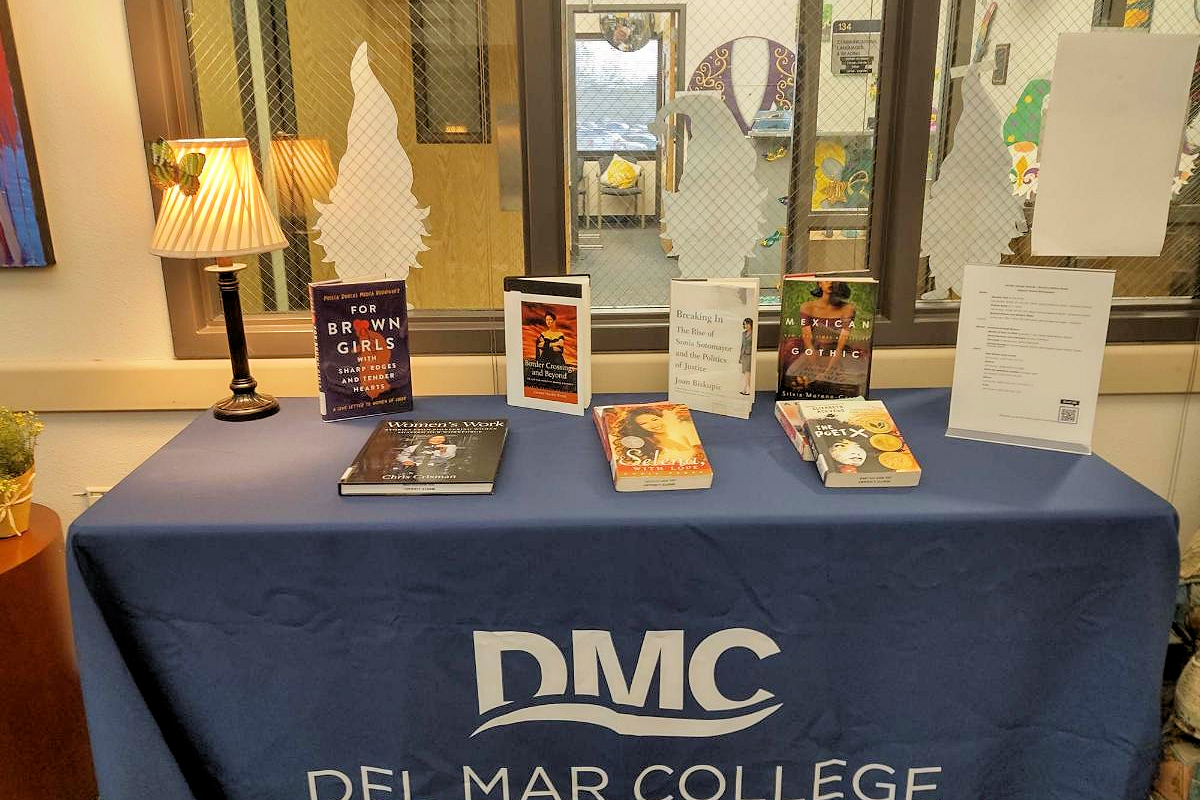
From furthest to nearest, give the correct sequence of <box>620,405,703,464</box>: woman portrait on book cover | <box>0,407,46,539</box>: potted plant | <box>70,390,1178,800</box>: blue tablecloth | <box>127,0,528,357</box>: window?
<box>127,0,528,357</box>: window → <box>0,407,46,539</box>: potted plant → <box>620,405,703,464</box>: woman portrait on book cover → <box>70,390,1178,800</box>: blue tablecloth

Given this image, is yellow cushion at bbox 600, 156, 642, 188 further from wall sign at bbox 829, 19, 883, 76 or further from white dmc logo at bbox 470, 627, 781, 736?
white dmc logo at bbox 470, 627, 781, 736

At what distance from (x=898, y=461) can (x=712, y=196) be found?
2.45ft

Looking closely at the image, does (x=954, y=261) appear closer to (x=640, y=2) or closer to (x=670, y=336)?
(x=670, y=336)

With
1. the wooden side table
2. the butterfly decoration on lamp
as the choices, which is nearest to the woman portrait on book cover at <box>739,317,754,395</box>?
the butterfly decoration on lamp

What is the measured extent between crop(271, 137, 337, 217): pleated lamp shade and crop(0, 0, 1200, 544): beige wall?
0.26 m

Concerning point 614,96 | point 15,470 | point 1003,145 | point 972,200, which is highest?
point 614,96

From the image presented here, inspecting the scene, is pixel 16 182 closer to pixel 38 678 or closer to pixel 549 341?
pixel 38 678

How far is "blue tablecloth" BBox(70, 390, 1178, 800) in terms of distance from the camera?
1.26 m

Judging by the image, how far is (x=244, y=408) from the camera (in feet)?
5.42

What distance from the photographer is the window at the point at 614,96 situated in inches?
68.1

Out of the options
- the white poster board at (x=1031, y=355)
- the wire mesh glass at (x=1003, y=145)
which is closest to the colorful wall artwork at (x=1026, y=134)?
the wire mesh glass at (x=1003, y=145)

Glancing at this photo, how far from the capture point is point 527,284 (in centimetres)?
164

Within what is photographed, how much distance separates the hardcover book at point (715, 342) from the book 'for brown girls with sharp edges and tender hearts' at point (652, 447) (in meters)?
0.11

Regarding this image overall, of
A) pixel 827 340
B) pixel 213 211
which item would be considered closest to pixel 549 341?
pixel 827 340
